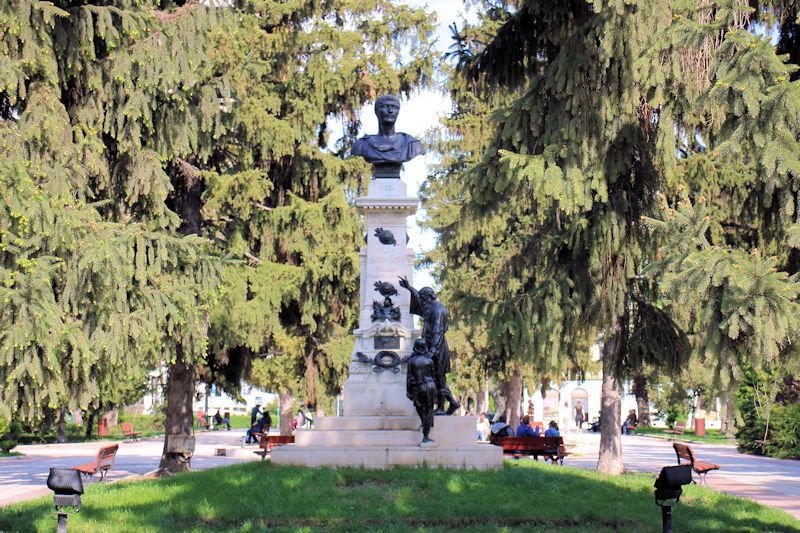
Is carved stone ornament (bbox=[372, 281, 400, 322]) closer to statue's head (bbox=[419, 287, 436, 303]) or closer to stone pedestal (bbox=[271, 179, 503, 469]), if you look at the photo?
stone pedestal (bbox=[271, 179, 503, 469])

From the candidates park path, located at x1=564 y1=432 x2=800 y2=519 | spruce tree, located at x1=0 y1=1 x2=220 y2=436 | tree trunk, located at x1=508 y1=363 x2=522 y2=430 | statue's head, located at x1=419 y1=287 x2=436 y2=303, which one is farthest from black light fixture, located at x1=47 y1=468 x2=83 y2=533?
tree trunk, located at x1=508 y1=363 x2=522 y2=430

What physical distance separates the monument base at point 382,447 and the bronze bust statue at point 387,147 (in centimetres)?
437

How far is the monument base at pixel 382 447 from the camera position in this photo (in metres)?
12.2

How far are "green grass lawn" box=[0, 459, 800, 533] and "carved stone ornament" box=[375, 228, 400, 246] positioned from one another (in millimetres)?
4161

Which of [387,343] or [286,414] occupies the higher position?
[387,343]

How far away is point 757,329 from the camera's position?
26.9 feet

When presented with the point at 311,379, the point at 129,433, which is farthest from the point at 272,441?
the point at 129,433

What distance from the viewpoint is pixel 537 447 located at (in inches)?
728

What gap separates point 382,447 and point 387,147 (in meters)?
5.25

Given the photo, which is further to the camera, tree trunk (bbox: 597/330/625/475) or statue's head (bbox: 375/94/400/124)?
tree trunk (bbox: 597/330/625/475)

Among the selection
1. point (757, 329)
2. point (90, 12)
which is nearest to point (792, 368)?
point (757, 329)

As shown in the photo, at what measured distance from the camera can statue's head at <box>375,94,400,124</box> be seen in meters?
15.5

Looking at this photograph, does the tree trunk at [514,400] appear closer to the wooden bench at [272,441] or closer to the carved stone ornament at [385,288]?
the wooden bench at [272,441]

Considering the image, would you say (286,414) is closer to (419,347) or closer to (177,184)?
(177,184)
